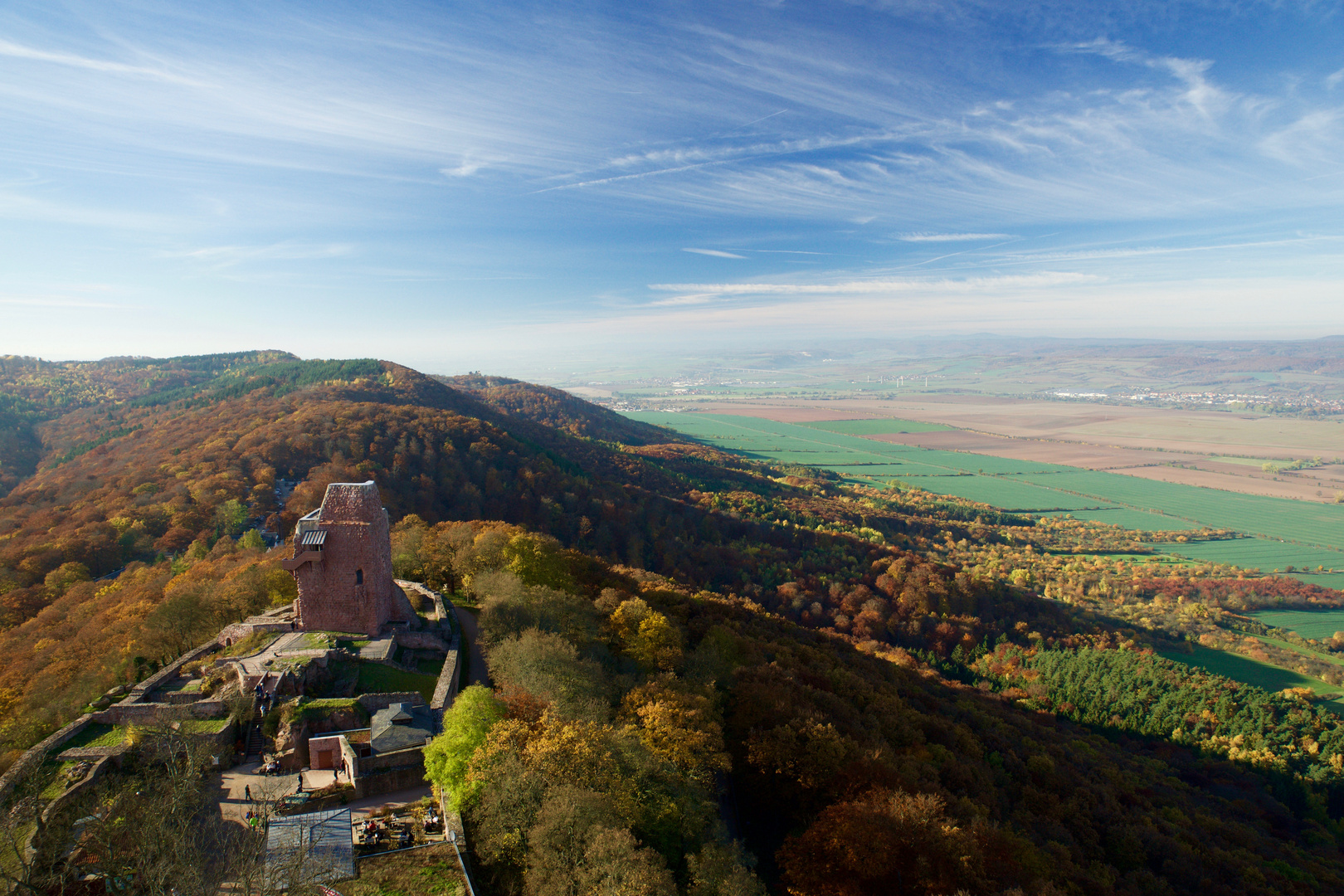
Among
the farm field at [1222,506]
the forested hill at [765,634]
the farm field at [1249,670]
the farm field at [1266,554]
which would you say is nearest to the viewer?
the forested hill at [765,634]

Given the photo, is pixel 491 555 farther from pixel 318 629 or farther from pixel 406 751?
pixel 406 751

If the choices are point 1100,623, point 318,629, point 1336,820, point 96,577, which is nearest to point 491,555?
point 318,629

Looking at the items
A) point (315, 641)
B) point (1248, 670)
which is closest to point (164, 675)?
point (315, 641)

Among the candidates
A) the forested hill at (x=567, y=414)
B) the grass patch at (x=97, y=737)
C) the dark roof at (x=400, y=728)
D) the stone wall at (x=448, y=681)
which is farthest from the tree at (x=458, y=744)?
the forested hill at (x=567, y=414)

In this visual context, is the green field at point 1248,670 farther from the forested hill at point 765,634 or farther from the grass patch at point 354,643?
the grass patch at point 354,643

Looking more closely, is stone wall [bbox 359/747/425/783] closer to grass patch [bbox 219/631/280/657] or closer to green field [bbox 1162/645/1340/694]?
grass patch [bbox 219/631/280/657]

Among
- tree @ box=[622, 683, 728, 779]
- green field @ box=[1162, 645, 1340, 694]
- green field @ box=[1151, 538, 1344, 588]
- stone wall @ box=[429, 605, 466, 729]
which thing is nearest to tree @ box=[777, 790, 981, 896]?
→ tree @ box=[622, 683, 728, 779]
